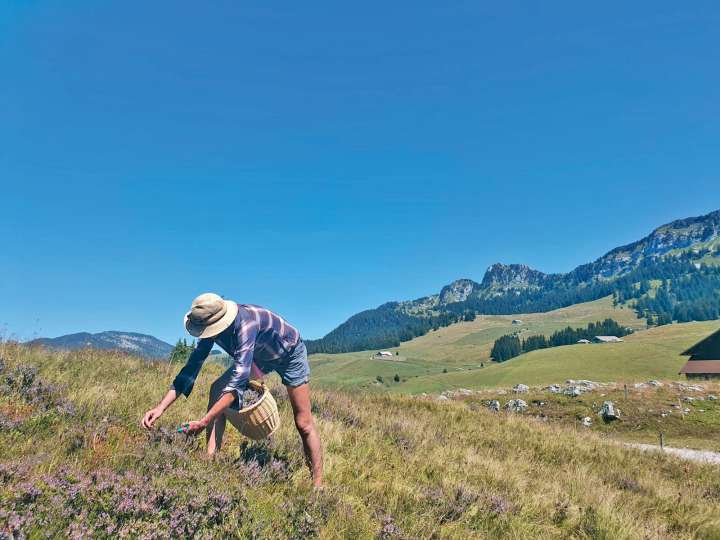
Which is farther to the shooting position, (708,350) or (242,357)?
(708,350)

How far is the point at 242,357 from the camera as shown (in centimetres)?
434

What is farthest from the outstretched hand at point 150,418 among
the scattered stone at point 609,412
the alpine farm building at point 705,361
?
the alpine farm building at point 705,361

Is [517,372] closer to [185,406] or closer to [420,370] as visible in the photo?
[185,406]

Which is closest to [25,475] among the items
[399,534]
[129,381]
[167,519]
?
[167,519]

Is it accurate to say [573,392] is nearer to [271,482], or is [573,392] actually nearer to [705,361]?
[271,482]

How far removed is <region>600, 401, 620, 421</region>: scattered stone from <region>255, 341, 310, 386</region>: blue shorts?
67.2 feet

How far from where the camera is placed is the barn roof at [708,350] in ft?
185

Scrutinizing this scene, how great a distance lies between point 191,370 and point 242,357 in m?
0.93

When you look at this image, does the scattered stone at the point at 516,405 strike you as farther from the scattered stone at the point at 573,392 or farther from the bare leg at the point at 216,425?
the bare leg at the point at 216,425

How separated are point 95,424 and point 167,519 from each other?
7.38 ft

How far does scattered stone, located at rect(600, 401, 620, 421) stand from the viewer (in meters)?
20.4

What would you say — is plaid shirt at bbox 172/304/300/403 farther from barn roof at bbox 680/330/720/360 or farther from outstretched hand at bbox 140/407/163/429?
barn roof at bbox 680/330/720/360

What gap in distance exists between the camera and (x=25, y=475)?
3.37 meters

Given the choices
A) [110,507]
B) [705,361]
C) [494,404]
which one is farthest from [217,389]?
[705,361]
